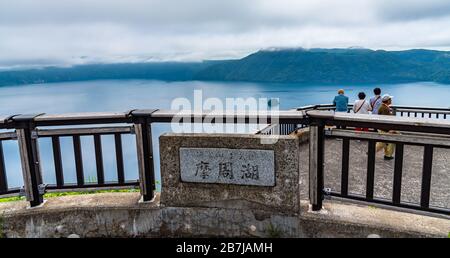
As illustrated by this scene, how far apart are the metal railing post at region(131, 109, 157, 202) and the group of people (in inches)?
191

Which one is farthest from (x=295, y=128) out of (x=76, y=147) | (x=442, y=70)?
(x=442, y=70)

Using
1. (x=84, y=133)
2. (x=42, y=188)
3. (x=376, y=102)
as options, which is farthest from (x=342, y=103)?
(x=42, y=188)

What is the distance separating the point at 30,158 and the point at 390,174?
6398 mm

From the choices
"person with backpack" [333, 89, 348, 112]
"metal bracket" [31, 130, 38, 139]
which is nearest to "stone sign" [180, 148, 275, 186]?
"metal bracket" [31, 130, 38, 139]

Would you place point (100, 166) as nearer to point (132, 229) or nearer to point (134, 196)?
point (134, 196)

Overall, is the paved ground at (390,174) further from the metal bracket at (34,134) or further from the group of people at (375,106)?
the metal bracket at (34,134)

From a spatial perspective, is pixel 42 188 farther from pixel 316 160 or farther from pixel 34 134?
pixel 316 160

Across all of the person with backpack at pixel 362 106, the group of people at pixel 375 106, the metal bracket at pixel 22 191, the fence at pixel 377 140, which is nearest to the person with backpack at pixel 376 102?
the group of people at pixel 375 106

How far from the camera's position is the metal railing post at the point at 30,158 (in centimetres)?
410

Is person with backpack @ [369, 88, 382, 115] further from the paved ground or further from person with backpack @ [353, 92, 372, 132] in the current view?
the paved ground

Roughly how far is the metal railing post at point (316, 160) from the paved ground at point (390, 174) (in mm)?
1708

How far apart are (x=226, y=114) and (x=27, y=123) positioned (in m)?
2.43

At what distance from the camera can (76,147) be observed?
4.38 metres

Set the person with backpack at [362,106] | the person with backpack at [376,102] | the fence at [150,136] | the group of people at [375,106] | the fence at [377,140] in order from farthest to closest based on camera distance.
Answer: the person with backpack at [362,106], the person with backpack at [376,102], the group of people at [375,106], the fence at [150,136], the fence at [377,140]
